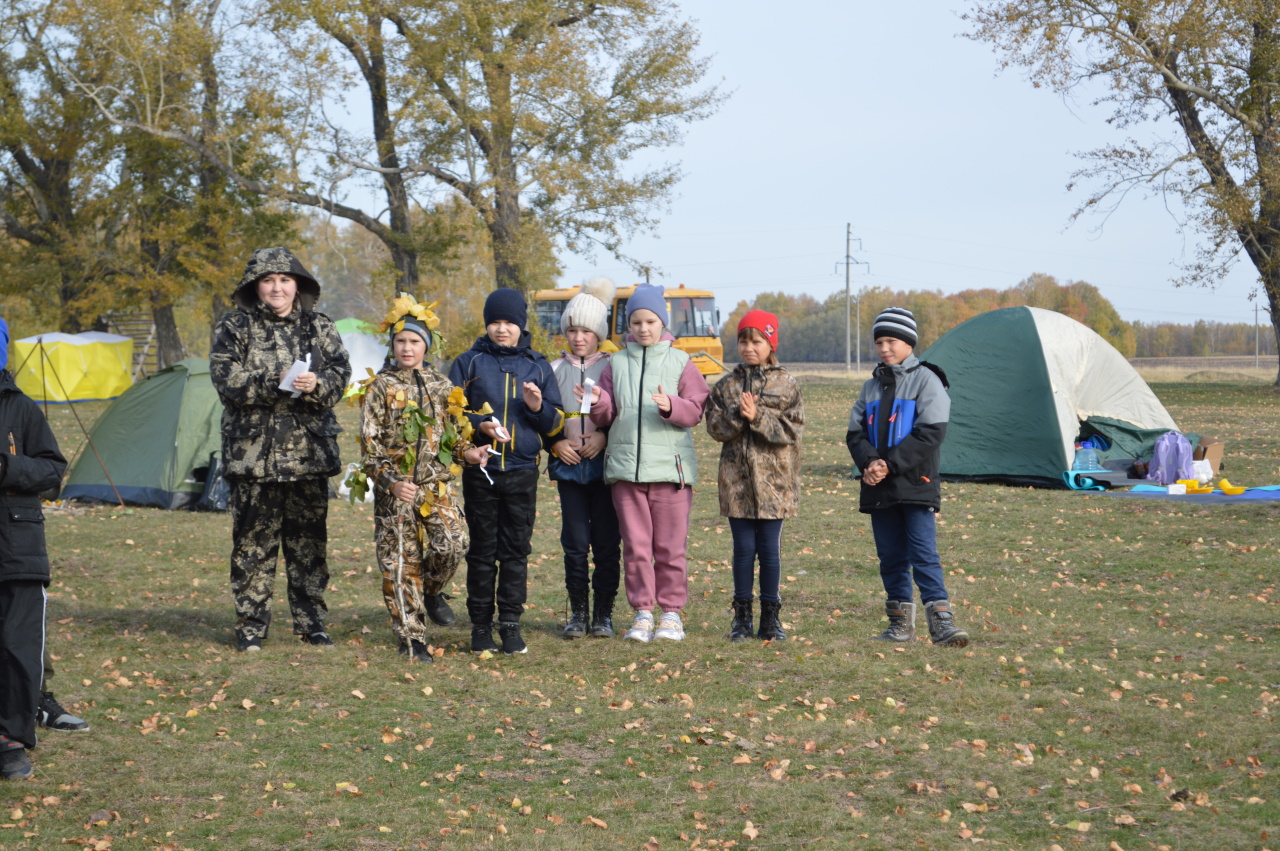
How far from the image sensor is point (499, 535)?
616cm

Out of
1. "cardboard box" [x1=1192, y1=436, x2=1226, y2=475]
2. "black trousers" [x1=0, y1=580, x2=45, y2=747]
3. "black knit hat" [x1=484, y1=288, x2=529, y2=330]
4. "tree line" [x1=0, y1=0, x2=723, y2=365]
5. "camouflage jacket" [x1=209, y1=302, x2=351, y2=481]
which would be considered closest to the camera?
"black trousers" [x1=0, y1=580, x2=45, y2=747]

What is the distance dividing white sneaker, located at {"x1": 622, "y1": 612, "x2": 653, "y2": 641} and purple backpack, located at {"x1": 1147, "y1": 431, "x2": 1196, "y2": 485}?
27.4 ft

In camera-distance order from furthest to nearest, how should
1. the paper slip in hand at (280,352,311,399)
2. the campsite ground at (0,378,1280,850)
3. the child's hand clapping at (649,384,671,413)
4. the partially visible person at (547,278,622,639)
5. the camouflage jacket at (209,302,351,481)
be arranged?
1. the partially visible person at (547,278,622,639)
2. the child's hand clapping at (649,384,671,413)
3. the camouflage jacket at (209,302,351,481)
4. the paper slip in hand at (280,352,311,399)
5. the campsite ground at (0,378,1280,850)

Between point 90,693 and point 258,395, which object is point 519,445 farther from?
point 90,693

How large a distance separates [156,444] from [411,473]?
8056mm

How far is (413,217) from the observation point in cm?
3053

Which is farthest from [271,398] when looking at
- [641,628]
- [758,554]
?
[758,554]

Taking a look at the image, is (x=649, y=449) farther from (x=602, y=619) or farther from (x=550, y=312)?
(x=550, y=312)

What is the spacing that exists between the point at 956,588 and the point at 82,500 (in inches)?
383

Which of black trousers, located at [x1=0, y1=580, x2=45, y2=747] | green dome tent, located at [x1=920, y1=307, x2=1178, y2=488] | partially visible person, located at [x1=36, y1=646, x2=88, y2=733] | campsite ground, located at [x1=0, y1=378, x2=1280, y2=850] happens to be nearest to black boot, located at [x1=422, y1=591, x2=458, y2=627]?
campsite ground, located at [x1=0, y1=378, x2=1280, y2=850]

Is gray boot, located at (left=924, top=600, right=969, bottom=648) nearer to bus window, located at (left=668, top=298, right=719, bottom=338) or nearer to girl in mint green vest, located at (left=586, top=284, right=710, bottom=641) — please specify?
girl in mint green vest, located at (left=586, top=284, right=710, bottom=641)

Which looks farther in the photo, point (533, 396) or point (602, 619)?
point (602, 619)

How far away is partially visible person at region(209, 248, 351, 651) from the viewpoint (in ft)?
19.3

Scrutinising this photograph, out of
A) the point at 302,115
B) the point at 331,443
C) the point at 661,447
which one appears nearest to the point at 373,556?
the point at 331,443
